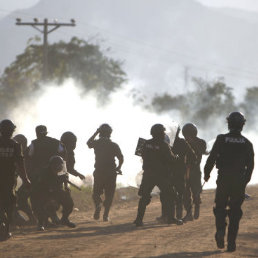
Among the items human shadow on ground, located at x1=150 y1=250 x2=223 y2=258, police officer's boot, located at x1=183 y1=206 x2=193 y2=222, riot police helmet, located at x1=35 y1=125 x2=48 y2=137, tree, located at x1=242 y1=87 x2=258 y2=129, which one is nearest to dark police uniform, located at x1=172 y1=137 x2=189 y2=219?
police officer's boot, located at x1=183 y1=206 x2=193 y2=222

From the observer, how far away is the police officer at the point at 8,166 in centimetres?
1371

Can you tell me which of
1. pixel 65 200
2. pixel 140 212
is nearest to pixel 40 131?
pixel 65 200

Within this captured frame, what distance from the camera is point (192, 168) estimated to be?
17984mm

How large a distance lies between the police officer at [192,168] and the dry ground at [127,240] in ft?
1.39

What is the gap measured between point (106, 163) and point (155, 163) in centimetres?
226

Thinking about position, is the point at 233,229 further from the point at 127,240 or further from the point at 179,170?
the point at 179,170

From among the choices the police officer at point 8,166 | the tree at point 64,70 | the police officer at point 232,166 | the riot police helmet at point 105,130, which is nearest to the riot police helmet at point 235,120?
the police officer at point 232,166

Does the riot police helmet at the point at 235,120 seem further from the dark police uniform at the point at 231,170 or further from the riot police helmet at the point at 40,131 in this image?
the riot police helmet at the point at 40,131

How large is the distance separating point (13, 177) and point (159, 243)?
7.98 ft

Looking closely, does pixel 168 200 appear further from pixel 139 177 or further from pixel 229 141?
pixel 139 177

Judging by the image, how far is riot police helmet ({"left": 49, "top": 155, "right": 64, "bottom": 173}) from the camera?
50.9ft

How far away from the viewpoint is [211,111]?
85.6 metres

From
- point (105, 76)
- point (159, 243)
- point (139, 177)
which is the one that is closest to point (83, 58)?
point (105, 76)

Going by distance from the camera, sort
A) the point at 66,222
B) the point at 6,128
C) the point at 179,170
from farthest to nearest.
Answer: the point at 179,170 → the point at 66,222 → the point at 6,128
